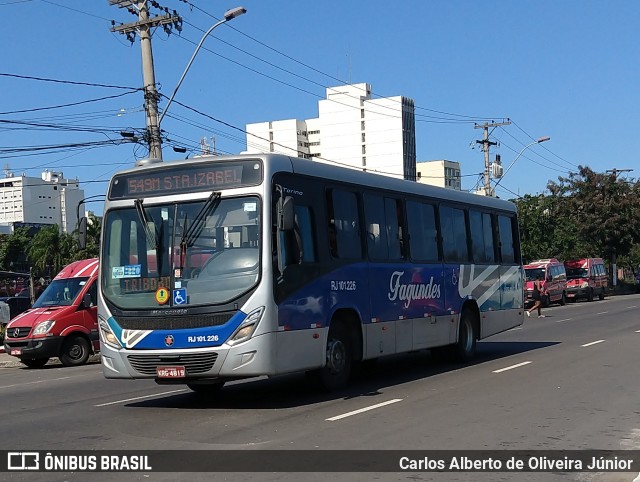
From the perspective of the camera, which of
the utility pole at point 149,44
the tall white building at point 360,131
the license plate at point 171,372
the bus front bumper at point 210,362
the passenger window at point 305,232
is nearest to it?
the bus front bumper at point 210,362

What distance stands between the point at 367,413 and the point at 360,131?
249ft

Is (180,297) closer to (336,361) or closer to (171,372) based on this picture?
(171,372)

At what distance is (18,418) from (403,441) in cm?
548

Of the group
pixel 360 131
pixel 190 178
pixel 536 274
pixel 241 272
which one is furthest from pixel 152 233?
pixel 360 131

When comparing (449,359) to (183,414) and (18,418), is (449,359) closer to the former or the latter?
(183,414)

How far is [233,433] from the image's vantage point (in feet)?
30.3

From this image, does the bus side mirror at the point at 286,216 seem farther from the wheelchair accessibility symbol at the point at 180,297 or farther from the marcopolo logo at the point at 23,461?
the marcopolo logo at the point at 23,461

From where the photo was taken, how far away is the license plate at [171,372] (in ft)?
34.6

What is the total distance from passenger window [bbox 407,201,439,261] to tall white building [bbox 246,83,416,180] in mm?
60912

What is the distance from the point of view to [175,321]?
10.6 m

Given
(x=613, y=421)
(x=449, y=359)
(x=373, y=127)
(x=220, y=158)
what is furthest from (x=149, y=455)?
(x=373, y=127)

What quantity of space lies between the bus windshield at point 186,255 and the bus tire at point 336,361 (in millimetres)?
2065

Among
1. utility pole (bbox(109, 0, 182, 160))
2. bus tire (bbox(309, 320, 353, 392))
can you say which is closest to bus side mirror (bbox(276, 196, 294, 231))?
bus tire (bbox(309, 320, 353, 392))

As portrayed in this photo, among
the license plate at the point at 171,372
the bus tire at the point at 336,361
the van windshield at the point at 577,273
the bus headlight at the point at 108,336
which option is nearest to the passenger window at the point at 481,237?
the bus tire at the point at 336,361
